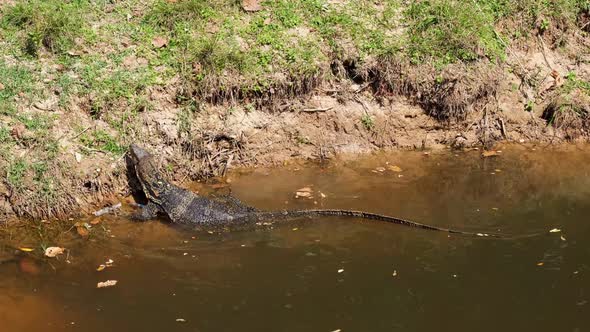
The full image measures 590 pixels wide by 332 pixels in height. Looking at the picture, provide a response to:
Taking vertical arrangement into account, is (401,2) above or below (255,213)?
above

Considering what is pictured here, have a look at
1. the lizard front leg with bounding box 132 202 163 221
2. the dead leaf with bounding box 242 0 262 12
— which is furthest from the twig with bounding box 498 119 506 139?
the lizard front leg with bounding box 132 202 163 221

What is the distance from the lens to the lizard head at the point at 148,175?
8336mm

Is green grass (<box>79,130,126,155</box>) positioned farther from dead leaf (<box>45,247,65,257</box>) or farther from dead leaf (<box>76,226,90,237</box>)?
dead leaf (<box>45,247,65,257</box>)

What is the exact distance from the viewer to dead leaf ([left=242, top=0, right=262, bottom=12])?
10.1m

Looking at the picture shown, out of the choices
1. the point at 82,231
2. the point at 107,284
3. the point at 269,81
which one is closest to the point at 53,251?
the point at 82,231

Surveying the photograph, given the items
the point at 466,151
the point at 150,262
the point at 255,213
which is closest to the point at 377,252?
the point at 255,213

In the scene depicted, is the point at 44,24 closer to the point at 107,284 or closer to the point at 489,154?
the point at 107,284

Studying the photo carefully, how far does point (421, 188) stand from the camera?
8.84 meters

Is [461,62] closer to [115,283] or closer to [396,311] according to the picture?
[396,311]

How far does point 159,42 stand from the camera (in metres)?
9.54

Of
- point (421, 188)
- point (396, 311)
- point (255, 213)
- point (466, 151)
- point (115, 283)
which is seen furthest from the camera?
point (466, 151)

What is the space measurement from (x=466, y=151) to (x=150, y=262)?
4972mm

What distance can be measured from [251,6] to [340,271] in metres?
4.83

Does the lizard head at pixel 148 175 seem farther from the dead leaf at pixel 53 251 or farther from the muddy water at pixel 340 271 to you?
the dead leaf at pixel 53 251
